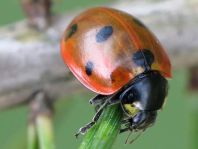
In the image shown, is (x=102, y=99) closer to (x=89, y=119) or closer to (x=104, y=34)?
(x=104, y=34)

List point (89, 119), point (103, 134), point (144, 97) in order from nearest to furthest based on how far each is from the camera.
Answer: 1. point (103, 134)
2. point (144, 97)
3. point (89, 119)

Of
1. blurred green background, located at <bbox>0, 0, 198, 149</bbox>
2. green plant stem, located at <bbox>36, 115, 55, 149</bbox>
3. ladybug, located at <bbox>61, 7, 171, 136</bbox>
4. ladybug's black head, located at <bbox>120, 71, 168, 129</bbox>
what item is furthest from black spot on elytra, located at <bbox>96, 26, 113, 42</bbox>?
blurred green background, located at <bbox>0, 0, 198, 149</bbox>

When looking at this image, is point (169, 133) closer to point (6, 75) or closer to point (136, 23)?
point (136, 23)

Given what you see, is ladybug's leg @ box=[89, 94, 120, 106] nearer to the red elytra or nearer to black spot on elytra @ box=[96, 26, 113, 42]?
the red elytra

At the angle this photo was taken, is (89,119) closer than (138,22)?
No

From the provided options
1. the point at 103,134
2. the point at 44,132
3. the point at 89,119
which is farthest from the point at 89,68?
the point at 89,119

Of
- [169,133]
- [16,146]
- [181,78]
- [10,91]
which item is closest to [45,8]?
[10,91]
